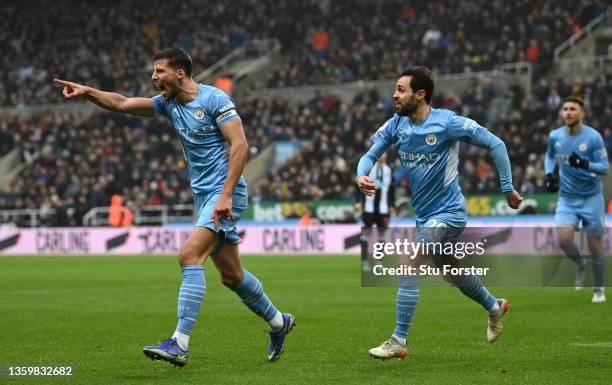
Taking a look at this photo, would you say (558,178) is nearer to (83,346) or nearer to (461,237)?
(461,237)

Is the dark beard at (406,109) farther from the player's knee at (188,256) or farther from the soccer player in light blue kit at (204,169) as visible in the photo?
the player's knee at (188,256)

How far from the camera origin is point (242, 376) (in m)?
7.25

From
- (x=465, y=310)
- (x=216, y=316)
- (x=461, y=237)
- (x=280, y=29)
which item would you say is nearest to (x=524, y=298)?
(x=465, y=310)

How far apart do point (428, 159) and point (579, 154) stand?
18.1ft

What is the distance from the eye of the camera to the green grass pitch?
288 inches

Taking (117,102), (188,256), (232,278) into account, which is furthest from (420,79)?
(117,102)

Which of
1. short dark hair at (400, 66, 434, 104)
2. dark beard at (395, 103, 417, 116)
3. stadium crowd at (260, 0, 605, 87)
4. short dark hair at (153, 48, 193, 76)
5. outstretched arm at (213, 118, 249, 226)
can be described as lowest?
outstretched arm at (213, 118, 249, 226)

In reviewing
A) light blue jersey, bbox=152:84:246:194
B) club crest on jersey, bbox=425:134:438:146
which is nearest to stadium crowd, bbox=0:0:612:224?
club crest on jersey, bbox=425:134:438:146

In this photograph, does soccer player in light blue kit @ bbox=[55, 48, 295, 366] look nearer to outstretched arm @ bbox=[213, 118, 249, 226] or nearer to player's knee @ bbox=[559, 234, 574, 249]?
outstretched arm @ bbox=[213, 118, 249, 226]

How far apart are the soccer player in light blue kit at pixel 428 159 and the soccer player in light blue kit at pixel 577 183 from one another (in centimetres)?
518

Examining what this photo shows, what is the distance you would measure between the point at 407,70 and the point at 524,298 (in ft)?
21.9

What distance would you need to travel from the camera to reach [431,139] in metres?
8.13

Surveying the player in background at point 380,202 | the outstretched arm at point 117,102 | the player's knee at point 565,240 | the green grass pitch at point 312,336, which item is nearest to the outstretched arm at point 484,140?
the green grass pitch at point 312,336

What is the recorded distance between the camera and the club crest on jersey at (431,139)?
8.12 meters
